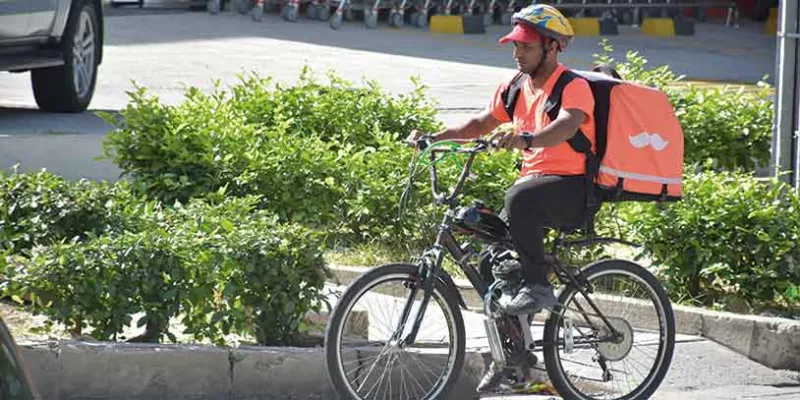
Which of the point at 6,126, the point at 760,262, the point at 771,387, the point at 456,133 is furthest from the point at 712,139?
the point at 6,126

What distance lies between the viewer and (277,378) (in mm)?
6887

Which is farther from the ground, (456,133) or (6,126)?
(456,133)

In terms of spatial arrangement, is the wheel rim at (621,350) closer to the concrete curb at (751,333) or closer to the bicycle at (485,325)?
the bicycle at (485,325)

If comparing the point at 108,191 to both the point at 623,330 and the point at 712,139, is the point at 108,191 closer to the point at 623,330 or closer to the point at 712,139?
the point at 623,330

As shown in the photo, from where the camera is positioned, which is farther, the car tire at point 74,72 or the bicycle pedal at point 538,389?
the car tire at point 74,72

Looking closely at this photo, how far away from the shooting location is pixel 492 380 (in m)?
6.77

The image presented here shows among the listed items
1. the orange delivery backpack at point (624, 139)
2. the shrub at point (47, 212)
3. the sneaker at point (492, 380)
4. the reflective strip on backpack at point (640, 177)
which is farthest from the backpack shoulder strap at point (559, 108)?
the shrub at point (47, 212)

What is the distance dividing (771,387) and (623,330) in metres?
0.98

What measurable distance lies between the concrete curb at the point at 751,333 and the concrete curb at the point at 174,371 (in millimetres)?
1038

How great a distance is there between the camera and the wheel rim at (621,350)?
6922 mm

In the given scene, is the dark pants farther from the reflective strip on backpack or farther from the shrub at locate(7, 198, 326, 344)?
the shrub at locate(7, 198, 326, 344)

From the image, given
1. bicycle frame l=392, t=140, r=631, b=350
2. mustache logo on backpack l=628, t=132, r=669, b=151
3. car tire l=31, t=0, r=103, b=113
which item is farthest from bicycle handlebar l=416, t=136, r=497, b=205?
car tire l=31, t=0, r=103, b=113

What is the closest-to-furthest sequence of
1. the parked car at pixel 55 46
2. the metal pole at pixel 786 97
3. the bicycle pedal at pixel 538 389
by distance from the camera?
the bicycle pedal at pixel 538 389, the metal pole at pixel 786 97, the parked car at pixel 55 46

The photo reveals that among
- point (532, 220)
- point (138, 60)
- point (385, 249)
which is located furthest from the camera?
point (138, 60)
